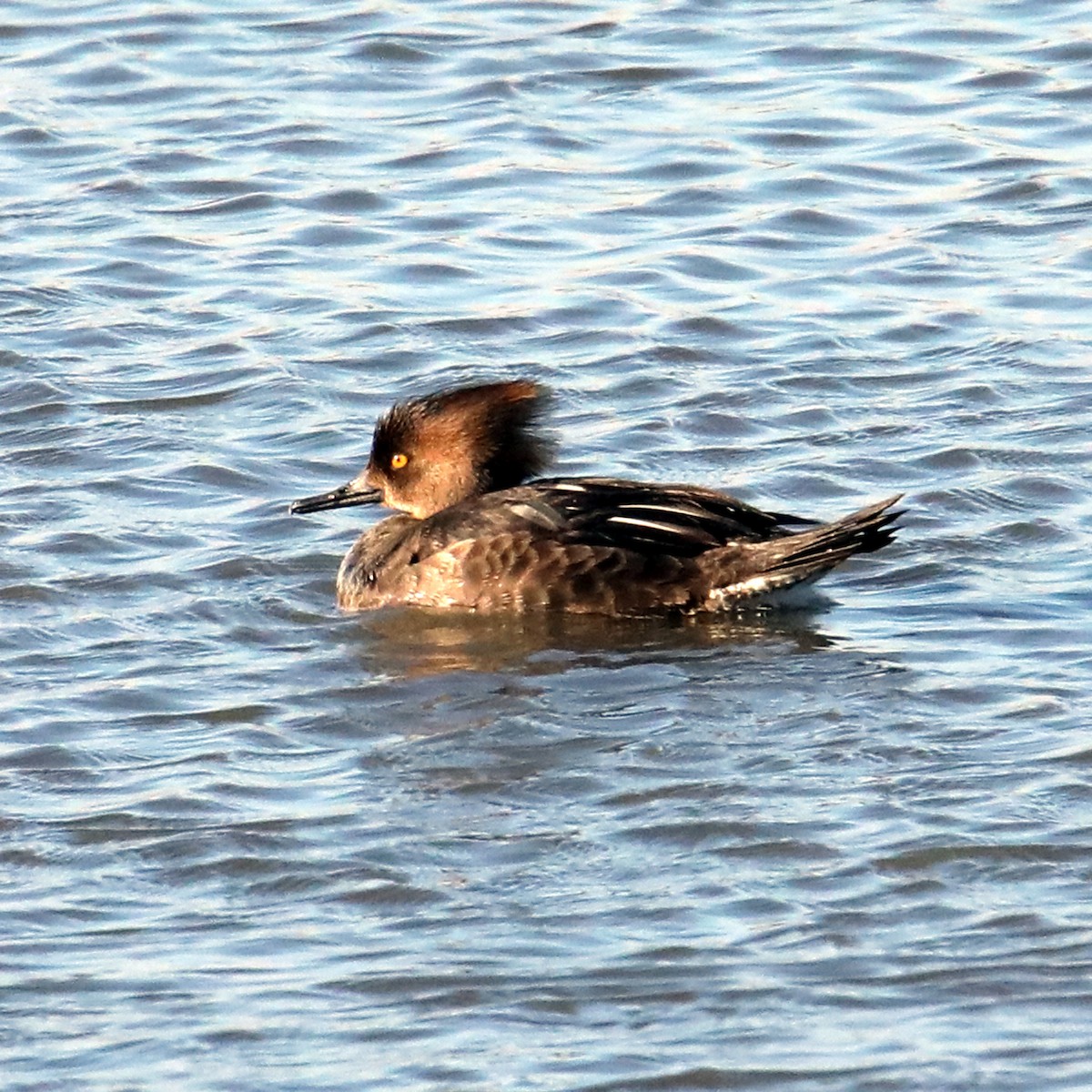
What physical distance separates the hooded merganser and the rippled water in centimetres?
18

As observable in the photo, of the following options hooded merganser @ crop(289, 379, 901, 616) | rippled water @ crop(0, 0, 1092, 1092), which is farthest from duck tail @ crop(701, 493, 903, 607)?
rippled water @ crop(0, 0, 1092, 1092)

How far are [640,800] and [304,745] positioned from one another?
1146 mm

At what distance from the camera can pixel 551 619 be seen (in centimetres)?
899

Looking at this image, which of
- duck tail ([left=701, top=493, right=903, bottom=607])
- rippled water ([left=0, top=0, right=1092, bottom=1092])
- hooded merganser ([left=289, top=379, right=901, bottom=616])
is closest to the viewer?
rippled water ([left=0, top=0, right=1092, bottom=1092])

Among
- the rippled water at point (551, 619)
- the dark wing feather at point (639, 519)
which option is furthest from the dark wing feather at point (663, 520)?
the rippled water at point (551, 619)

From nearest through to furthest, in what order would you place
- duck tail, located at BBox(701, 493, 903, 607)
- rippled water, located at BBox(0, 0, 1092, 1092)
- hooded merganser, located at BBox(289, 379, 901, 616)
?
rippled water, located at BBox(0, 0, 1092, 1092)
duck tail, located at BBox(701, 493, 903, 607)
hooded merganser, located at BBox(289, 379, 901, 616)

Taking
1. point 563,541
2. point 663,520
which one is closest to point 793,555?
point 663,520

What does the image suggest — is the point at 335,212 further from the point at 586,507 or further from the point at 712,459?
the point at 586,507

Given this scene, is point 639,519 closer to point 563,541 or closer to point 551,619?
point 563,541

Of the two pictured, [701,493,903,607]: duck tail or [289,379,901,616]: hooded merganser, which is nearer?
[701,493,903,607]: duck tail

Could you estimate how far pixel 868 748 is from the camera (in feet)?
24.0

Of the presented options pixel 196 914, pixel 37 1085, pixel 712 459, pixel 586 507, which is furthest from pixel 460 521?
pixel 37 1085

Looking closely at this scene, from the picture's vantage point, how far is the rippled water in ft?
19.2

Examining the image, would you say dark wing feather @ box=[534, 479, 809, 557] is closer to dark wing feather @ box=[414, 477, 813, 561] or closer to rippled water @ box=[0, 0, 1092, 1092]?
dark wing feather @ box=[414, 477, 813, 561]
